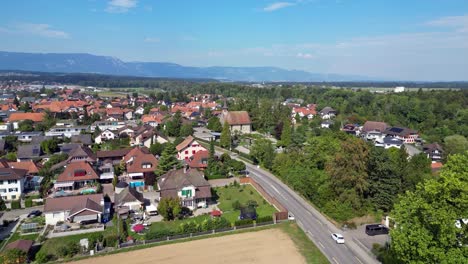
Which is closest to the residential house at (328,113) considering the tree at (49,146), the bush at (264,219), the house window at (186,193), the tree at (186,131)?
the tree at (186,131)

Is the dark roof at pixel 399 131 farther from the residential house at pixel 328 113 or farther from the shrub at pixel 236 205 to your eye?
the shrub at pixel 236 205

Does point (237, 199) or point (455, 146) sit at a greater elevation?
point (455, 146)

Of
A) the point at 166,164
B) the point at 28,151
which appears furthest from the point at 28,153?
the point at 166,164

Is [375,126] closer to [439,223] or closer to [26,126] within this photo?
[439,223]

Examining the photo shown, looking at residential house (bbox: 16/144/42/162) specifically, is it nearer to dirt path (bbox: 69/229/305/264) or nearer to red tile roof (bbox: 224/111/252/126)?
dirt path (bbox: 69/229/305/264)

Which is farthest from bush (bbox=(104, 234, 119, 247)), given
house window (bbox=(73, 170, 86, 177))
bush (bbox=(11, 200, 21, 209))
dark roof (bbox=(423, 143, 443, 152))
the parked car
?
dark roof (bbox=(423, 143, 443, 152))

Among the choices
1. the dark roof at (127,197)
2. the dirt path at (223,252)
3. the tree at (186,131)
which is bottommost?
the dirt path at (223,252)
